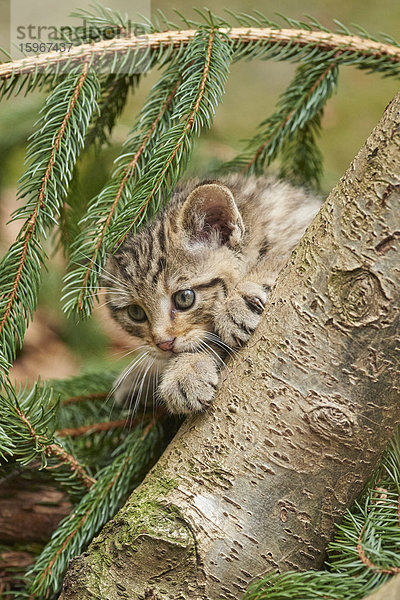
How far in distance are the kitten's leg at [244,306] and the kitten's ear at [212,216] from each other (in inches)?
5.1

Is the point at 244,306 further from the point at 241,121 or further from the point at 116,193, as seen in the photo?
the point at 241,121

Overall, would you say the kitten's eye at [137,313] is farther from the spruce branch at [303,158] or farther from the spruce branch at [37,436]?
the spruce branch at [303,158]

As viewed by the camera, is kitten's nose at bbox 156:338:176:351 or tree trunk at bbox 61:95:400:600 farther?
kitten's nose at bbox 156:338:176:351

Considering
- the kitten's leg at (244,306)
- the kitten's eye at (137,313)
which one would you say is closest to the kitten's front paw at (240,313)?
the kitten's leg at (244,306)

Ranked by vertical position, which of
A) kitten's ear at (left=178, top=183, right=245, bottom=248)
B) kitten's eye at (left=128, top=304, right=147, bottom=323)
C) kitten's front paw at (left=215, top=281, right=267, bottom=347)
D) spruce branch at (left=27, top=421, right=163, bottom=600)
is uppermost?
kitten's ear at (left=178, top=183, right=245, bottom=248)

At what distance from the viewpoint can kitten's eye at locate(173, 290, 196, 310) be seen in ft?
5.60

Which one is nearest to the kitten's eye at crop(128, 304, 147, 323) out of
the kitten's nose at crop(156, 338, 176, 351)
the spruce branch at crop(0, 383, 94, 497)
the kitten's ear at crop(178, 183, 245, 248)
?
the kitten's nose at crop(156, 338, 176, 351)

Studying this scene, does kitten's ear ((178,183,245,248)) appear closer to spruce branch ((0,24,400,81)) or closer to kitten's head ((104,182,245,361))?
kitten's head ((104,182,245,361))

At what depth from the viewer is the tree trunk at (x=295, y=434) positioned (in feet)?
3.70

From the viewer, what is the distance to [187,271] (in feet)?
→ 5.63

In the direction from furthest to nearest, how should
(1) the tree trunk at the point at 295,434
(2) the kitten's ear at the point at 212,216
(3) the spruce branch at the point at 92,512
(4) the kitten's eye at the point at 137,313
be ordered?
(4) the kitten's eye at the point at 137,313 → (2) the kitten's ear at the point at 212,216 → (3) the spruce branch at the point at 92,512 → (1) the tree trunk at the point at 295,434

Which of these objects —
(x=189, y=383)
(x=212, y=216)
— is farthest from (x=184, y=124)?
(x=189, y=383)

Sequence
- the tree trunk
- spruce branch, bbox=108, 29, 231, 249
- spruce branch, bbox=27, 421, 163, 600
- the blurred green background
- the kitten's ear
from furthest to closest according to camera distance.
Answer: the blurred green background, the kitten's ear, spruce branch, bbox=27, 421, 163, 600, spruce branch, bbox=108, 29, 231, 249, the tree trunk

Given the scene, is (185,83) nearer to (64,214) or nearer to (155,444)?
(64,214)
